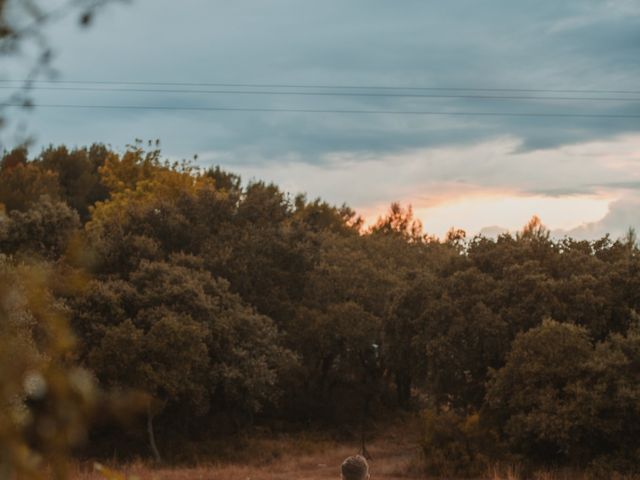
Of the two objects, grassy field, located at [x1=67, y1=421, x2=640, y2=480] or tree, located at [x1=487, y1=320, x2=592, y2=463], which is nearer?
grassy field, located at [x1=67, y1=421, x2=640, y2=480]

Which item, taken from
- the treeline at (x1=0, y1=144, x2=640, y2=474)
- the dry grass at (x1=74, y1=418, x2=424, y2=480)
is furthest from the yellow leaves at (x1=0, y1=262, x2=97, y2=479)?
the treeline at (x1=0, y1=144, x2=640, y2=474)

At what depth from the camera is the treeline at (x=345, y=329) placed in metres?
26.6

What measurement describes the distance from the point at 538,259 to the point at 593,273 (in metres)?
2.20

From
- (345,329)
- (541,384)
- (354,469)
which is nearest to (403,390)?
(345,329)

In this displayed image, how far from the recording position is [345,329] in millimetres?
36469

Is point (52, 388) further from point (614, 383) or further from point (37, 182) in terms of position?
point (37, 182)

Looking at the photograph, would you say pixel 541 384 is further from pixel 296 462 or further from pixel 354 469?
pixel 354 469

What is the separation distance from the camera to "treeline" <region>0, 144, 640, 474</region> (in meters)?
26.6

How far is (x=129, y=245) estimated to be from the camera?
35.2 m

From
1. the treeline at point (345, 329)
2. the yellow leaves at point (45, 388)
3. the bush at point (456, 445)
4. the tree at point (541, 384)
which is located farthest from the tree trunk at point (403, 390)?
the yellow leaves at point (45, 388)

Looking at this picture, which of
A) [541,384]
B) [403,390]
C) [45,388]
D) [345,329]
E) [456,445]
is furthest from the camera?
[403,390]

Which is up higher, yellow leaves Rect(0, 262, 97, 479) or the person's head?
yellow leaves Rect(0, 262, 97, 479)

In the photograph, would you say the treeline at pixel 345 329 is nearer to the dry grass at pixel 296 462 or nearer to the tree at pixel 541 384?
the tree at pixel 541 384

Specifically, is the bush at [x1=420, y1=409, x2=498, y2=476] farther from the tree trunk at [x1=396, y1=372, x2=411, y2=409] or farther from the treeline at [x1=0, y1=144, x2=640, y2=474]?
the tree trunk at [x1=396, y1=372, x2=411, y2=409]
